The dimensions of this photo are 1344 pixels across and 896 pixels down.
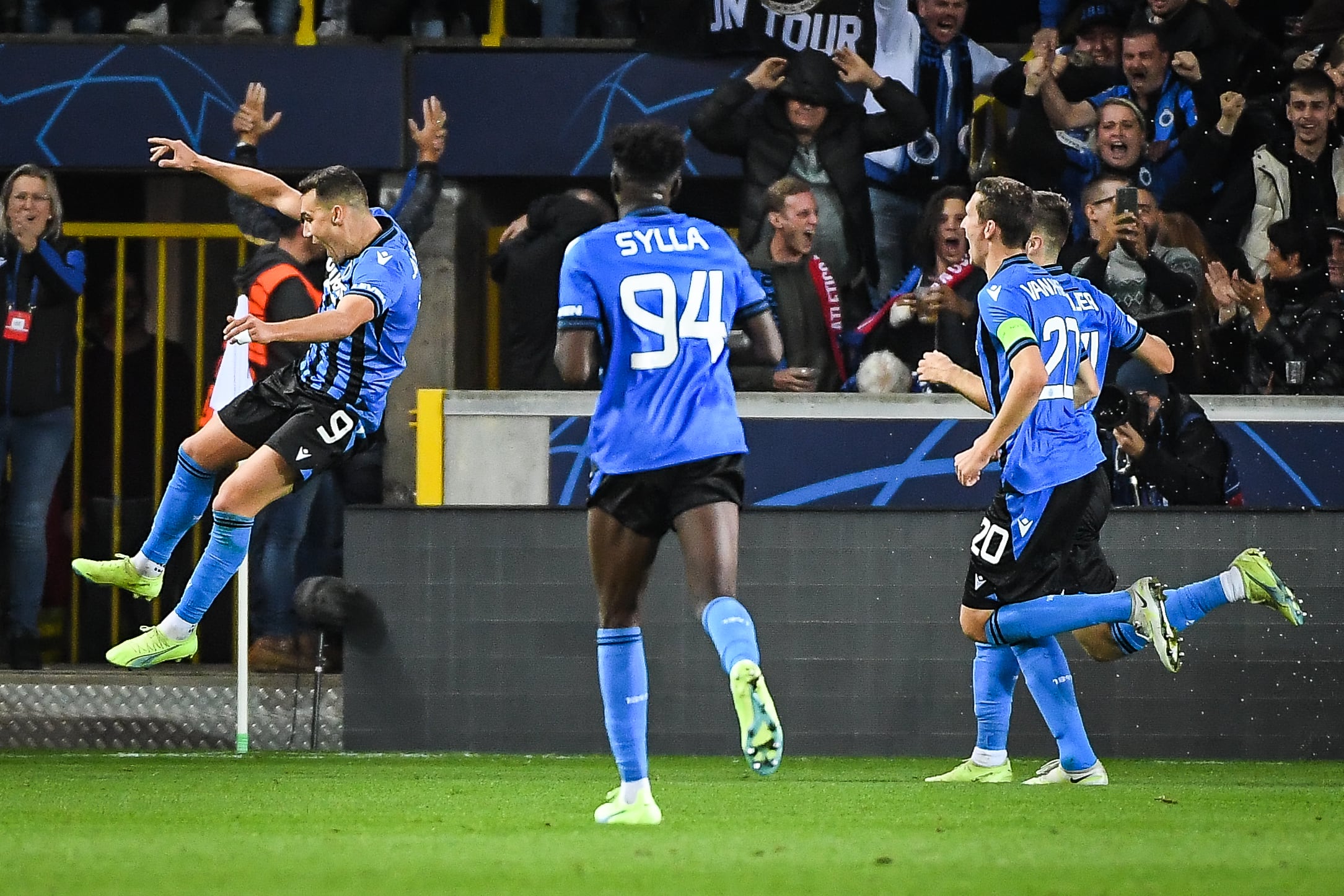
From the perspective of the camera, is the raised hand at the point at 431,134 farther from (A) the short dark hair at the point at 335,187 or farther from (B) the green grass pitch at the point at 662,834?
(B) the green grass pitch at the point at 662,834

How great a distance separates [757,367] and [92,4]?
497 centimetres

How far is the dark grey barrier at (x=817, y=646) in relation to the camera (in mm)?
9805

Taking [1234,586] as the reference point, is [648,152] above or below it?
above

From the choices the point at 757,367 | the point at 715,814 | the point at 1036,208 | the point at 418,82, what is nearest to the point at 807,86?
the point at 757,367

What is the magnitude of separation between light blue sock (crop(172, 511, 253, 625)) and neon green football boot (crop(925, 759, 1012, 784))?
2895 mm

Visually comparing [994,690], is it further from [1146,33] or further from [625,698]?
[1146,33]

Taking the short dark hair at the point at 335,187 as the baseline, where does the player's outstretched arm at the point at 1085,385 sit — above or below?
below

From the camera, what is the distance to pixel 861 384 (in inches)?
417

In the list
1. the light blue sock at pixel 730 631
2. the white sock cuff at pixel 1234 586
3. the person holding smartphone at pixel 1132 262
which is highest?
the person holding smartphone at pixel 1132 262

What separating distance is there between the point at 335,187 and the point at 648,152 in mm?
2392

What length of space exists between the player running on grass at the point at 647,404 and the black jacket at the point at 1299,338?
17.5 ft

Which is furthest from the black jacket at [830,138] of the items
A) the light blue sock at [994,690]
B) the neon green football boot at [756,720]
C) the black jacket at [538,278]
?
the neon green football boot at [756,720]

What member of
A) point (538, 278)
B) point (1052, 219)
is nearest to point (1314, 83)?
point (1052, 219)

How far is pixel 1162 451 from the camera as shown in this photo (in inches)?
400
